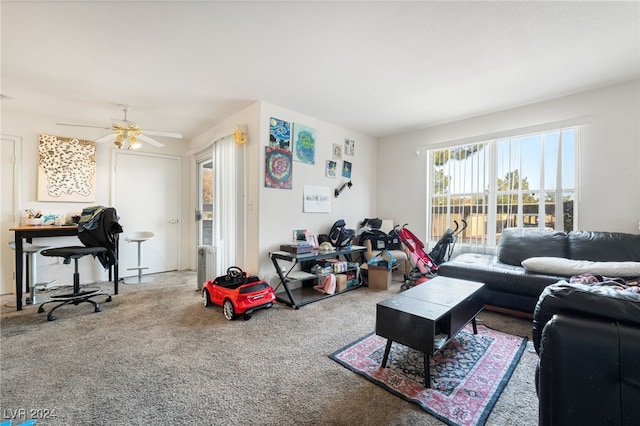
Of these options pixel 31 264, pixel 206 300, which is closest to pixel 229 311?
pixel 206 300

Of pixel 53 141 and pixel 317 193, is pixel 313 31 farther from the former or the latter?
pixel 53 141

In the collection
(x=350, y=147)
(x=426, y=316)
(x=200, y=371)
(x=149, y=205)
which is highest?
(x=350, y=147)

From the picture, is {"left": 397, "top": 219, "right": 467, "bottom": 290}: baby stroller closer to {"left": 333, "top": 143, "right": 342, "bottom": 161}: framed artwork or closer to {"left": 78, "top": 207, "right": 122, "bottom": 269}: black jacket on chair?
{"left": 333, "top": 143, "right": 342, "bottom": 161}: framed artwork

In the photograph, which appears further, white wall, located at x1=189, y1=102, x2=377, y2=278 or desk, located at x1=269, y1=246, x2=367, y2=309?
white wall, located at x1=189, y1=102, x2=377, y2=278

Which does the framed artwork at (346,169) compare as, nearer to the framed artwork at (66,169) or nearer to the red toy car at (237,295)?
the red toy car at (237,295)

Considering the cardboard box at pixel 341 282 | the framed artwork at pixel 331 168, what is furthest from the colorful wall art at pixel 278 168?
the cardboard box at pixel 341 282

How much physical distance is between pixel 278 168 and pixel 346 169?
147 centimetres

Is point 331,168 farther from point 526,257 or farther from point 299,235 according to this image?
point 526,257

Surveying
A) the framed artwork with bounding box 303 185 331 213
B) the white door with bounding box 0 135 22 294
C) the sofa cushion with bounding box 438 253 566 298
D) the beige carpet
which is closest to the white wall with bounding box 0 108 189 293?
the white door with bounding box 0 135 22 294

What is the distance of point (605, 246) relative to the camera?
2.75 metres

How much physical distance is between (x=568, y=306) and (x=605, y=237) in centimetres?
281

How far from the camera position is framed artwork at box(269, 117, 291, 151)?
3549mm

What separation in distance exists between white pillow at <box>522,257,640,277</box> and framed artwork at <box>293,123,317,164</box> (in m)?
3.00

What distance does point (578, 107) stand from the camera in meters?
3.22
